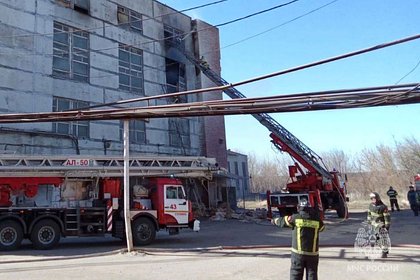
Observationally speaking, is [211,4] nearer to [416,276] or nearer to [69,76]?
[416,276]

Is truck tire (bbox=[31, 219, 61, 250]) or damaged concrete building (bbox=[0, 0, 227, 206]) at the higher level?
damaged concrete building (bbox=[0, 0, 227, 206])

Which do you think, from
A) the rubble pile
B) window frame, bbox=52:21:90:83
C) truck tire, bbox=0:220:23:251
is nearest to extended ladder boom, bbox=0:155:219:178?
truck tire, bbox=0:220:23:251

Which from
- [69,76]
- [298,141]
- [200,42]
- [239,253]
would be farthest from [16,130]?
[200,42]

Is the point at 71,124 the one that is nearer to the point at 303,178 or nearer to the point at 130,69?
the point at 130,69

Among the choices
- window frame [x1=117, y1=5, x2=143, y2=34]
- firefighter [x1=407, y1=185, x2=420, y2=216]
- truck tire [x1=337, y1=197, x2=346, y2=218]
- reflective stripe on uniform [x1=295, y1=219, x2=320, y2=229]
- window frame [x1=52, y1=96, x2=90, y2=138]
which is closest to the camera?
reflective stripe on uniform [x1=295, y1=219, x2=320, y2=229]

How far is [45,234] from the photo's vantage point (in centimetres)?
1342

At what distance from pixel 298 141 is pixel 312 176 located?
2167 mm

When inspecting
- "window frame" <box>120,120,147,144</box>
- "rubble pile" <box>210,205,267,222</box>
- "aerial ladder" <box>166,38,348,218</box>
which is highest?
"window frame" <box>120,120,147,144</box>

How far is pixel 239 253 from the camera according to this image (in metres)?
11.2

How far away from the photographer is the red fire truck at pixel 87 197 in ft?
43.3

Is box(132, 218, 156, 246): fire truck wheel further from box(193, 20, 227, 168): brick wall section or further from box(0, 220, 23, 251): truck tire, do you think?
box(193, 20, 227, 168): brick wall section

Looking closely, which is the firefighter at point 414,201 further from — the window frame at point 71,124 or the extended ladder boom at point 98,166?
the window frame at point 71,124

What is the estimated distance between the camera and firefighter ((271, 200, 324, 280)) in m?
6.08

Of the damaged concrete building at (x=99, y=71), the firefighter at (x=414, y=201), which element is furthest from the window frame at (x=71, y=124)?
the firefighter at (x=414, y=201)
